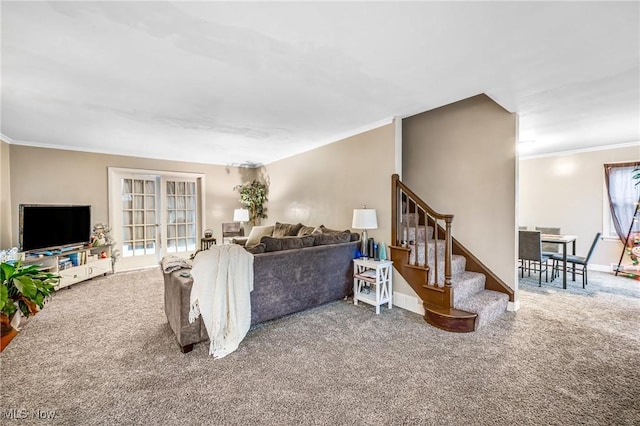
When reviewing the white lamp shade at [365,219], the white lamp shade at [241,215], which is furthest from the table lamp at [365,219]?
the white lamp shade at [241,215]

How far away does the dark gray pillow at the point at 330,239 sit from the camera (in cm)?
350

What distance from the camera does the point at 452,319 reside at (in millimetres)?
2721

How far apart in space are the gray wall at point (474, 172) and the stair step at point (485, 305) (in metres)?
0.27

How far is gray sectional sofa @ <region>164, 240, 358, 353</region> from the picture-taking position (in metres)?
2.41

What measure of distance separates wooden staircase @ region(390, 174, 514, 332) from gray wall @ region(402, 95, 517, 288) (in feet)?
0.61

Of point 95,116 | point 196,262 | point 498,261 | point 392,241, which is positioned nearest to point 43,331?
point 196,262

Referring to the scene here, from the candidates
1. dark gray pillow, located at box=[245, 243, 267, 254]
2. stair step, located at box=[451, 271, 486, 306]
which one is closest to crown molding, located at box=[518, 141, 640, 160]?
stair step, located at box=[451, 271, 486, 306]

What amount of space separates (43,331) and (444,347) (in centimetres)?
394

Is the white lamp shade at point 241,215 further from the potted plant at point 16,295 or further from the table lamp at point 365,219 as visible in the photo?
the potted plant at point 16,295

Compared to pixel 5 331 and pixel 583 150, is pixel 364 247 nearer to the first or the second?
pixel 5 331

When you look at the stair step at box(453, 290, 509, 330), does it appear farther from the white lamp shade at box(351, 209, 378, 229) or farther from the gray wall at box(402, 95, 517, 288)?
the white lamp shade at box(351, 209, 378, 229)

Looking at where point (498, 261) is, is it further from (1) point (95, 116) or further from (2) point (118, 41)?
(1) point (95, 116)

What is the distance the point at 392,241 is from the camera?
353cm

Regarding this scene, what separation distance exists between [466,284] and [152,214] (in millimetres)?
5954
